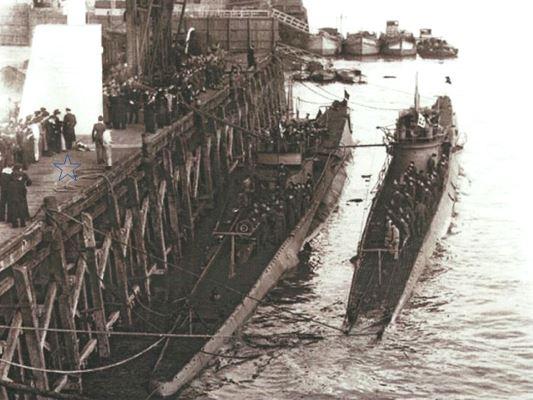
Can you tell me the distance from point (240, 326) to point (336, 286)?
6742 mm

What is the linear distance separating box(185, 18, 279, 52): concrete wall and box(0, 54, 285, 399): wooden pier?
32.3 metres

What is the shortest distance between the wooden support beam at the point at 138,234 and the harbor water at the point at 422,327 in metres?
3.52

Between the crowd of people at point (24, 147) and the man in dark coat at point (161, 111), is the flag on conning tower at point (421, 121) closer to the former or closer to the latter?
the man in dark coat at point (161, 111)

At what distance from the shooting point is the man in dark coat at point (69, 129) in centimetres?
2823

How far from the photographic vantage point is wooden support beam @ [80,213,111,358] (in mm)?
22250

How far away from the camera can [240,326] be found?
2698 cm

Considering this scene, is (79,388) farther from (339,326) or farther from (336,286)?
(336,286)

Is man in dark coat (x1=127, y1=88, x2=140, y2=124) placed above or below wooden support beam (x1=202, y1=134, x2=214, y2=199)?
above

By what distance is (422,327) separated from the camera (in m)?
28.9

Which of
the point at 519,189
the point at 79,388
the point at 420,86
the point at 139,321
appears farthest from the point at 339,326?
the point at 420,86

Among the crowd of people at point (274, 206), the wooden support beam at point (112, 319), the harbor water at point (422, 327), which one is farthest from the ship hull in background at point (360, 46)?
the wooden support beam at point (112, 319)

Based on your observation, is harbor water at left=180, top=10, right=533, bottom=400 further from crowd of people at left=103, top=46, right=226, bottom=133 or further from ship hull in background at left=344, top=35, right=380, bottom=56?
ship hull in background at left=344, top=35, right=380, bottom=56

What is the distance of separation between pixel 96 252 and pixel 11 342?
4868 mm

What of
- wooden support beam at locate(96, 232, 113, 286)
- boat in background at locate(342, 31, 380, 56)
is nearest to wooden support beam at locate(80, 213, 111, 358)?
wooden support beam at locate(96, 232, 113, 286)
